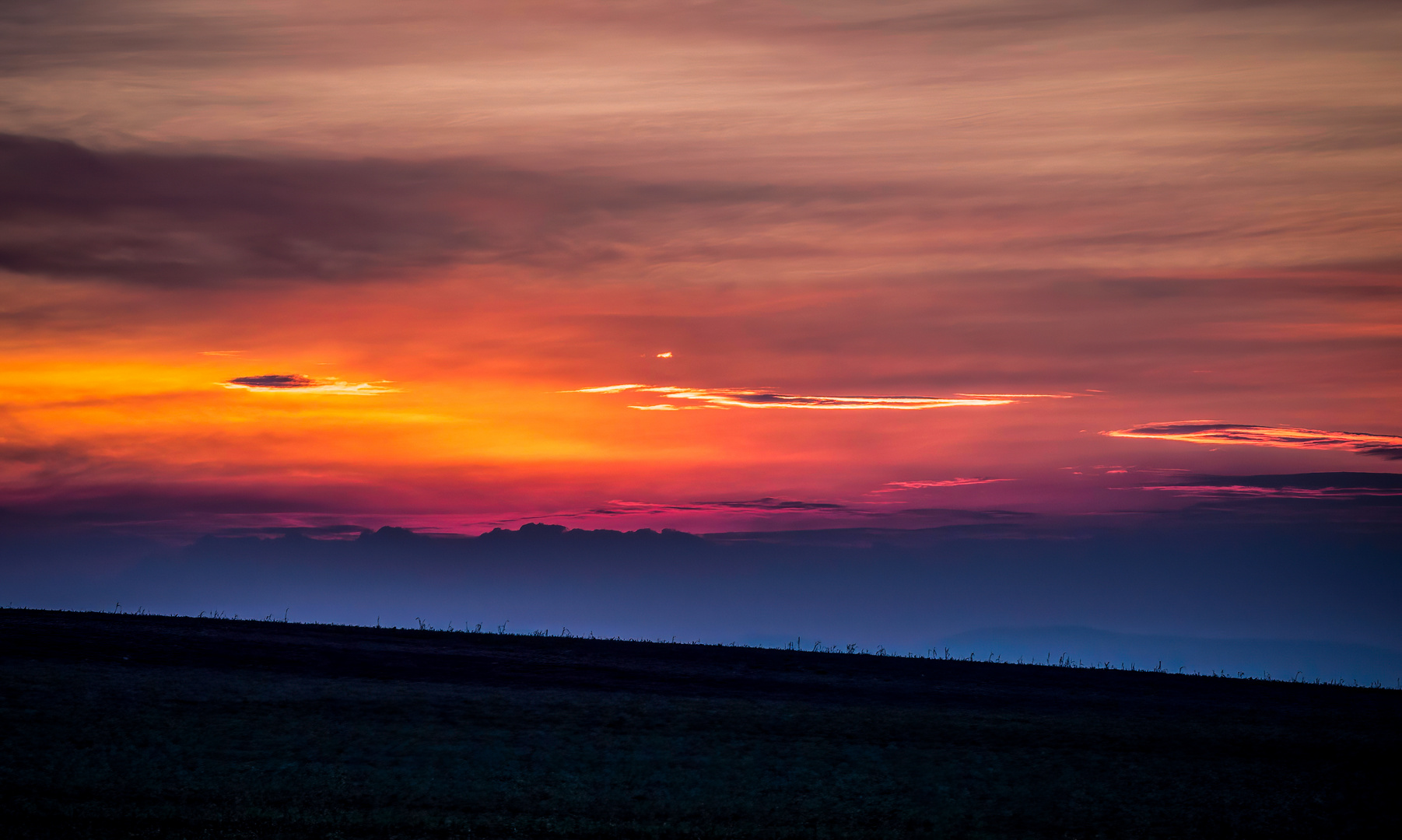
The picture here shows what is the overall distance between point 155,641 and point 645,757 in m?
24.3

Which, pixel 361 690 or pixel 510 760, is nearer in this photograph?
pixel 510 760

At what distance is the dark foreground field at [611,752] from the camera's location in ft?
95.0

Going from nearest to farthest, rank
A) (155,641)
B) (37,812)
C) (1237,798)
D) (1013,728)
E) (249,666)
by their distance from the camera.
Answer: (37,812) < (1237,798) < (1013,728) < (249,666) < (155,641)

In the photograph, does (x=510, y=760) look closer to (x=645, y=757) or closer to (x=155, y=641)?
(x=645, y=757)

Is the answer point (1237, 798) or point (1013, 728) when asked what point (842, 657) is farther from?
point (1237, 798)

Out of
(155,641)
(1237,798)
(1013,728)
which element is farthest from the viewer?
(155,641)

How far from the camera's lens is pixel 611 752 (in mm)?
34406

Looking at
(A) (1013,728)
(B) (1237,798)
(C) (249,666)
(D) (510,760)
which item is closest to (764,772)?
(D) (510,760)

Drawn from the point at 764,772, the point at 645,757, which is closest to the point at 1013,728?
the point at 764,772

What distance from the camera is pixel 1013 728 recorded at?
39875 millimetres

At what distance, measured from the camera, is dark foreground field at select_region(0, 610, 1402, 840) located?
29.0 metres

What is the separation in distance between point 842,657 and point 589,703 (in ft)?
68.9

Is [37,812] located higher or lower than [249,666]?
lower

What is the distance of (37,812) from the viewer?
2680 cm
